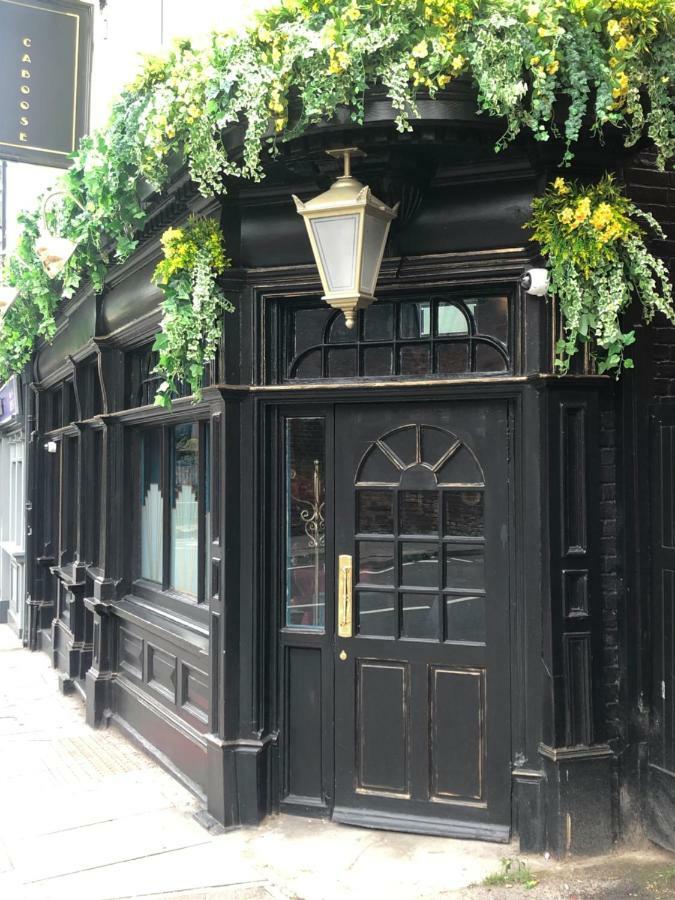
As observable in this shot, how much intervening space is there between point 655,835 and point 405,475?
229 centimetres

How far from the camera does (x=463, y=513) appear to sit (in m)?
4.69

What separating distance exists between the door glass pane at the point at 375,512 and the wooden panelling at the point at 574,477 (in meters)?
0.99

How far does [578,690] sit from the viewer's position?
4.37m

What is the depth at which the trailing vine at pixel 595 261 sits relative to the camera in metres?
4.11

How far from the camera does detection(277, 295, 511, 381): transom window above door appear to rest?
4621 mm

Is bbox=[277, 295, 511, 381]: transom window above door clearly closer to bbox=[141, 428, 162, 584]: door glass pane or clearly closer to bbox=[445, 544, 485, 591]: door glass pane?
bbox=[445, 544, 485, 591]: door glass pane

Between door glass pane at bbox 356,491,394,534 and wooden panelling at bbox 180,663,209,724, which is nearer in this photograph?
door glass pane at bbox 356,491,394,534

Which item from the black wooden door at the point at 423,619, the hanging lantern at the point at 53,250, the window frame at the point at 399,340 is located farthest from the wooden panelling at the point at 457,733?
the hanging lantern at the point at 53,250

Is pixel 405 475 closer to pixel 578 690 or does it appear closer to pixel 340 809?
pixel 578 690

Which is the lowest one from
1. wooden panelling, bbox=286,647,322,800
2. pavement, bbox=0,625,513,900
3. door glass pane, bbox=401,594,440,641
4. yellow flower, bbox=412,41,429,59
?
pavement, bbox=0,625,513,900

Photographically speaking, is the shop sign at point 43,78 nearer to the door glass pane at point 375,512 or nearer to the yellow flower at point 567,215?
the door glass pane at point 375,512

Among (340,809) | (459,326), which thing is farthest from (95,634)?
(459,326)

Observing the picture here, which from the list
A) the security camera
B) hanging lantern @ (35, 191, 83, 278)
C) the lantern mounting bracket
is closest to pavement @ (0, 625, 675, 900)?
the security camera

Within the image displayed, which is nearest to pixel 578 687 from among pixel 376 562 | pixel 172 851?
pixel 376 562
